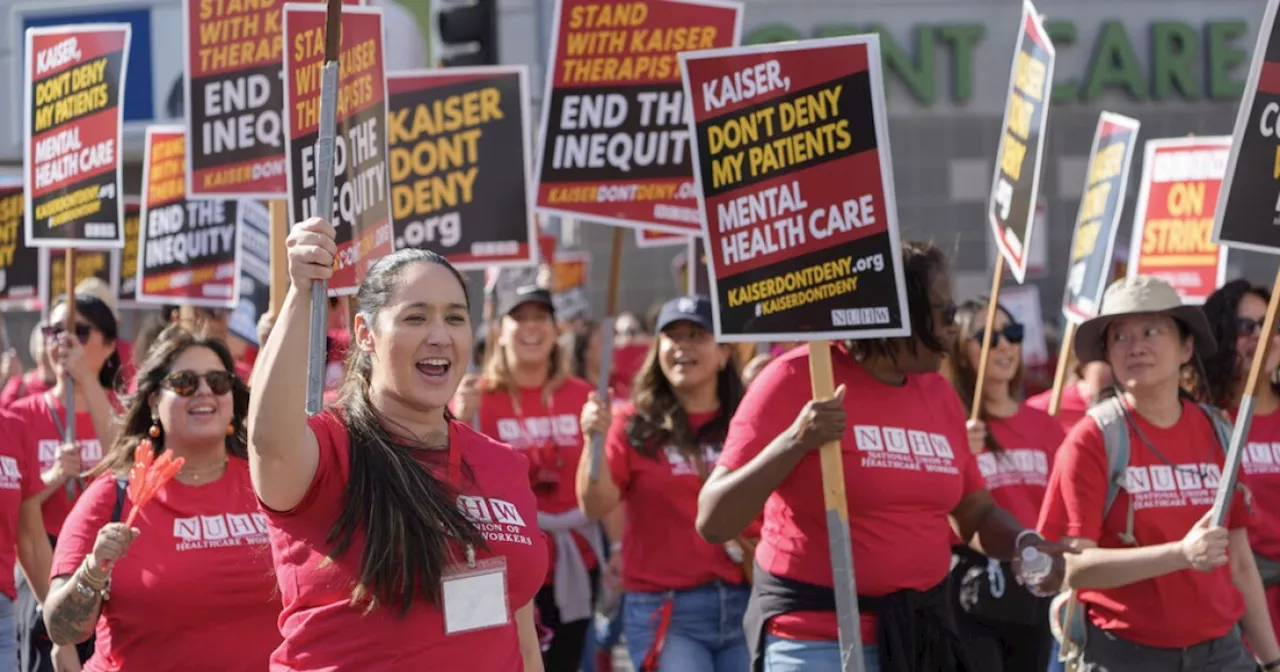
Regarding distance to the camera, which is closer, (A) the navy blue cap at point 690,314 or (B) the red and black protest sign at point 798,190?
(B) the red and black protest sign at point 798,190

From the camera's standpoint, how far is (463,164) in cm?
810

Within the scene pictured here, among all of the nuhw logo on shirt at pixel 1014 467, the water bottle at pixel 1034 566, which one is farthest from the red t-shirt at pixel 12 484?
the nuhw logo on shirt at pixel 1014 467

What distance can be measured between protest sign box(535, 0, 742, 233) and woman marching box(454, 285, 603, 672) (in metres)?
0.79

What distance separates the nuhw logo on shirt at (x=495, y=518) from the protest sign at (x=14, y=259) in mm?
7630

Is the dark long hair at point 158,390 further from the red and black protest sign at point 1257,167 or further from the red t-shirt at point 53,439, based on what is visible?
the red and black protest sign at point 1257,167

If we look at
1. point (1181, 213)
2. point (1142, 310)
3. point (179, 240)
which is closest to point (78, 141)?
Answer: point (179, 240)

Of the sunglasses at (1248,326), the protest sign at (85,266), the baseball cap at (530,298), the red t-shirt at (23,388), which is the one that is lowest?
the sunglasses at (1248,326)

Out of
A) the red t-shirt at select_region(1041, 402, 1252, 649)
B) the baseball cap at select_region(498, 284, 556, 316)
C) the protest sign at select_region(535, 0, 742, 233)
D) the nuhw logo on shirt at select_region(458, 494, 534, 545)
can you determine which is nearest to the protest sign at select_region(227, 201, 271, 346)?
the baseball cap at select_region(498, 284, 556, 316)

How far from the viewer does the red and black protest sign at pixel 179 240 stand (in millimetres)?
10250

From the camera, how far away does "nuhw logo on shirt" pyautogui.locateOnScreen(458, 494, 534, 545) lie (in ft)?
12.6

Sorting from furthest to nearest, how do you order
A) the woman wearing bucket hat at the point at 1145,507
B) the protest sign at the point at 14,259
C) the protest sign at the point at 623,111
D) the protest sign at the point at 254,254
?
the protest sign at the point at 254,254 → the protest sign at the point at 14,259 → the protest sign at the point at 623,111 → the woman wearing bucket hat at the point at 1145,507

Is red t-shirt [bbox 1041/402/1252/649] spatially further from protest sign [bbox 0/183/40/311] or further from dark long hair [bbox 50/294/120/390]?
protest sign [bbox 0/183/40/311]

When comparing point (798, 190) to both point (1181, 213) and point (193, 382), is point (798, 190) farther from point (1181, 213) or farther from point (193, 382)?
point (1181, 213)

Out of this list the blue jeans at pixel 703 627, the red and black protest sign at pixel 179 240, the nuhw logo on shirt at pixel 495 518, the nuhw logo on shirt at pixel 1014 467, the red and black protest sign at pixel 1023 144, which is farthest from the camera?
the red and black protest sign at pixel 179 240
